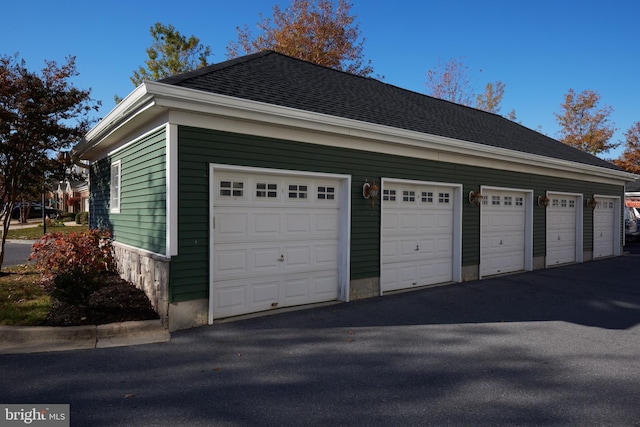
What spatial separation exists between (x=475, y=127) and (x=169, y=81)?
835 cm

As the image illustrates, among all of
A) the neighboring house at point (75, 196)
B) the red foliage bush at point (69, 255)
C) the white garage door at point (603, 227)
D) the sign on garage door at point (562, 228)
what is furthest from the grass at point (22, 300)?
the neighboring house at point (75, 196)

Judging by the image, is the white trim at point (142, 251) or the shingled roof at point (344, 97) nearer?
the white trim at point (142, 251)

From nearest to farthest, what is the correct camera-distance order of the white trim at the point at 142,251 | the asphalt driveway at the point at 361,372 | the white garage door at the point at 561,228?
the asphalt driveway at the point at 361,372
the white trim at the point at 142,251
the white garage door at the point at 561,228

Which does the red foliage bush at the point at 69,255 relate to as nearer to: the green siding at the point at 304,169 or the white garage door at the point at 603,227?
the green siding at the point at 304,169

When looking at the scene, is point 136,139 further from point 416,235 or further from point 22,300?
point 416,235

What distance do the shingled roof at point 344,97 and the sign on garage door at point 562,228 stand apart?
1.31 metres

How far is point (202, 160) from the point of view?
5828 millimetres

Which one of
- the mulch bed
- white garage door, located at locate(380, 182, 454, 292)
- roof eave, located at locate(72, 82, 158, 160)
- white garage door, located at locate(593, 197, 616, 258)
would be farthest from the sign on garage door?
roof eave, located at locate(72, 82, 158, 160)

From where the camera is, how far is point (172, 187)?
18.2 feet

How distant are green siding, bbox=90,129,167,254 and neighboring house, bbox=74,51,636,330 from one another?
0.04 metres

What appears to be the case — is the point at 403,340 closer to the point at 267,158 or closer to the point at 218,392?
A: the point at 218,392

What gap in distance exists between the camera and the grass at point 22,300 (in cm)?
545

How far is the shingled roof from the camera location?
6.58 m

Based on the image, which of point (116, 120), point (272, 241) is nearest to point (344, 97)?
point (272, 241)
